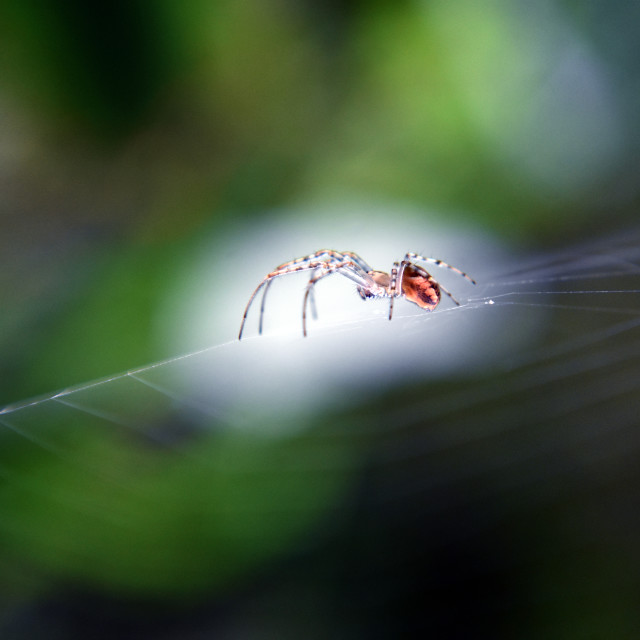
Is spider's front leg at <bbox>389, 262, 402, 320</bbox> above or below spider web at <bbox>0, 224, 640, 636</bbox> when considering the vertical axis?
above

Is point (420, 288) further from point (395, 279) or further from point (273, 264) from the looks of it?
point (273, 264)

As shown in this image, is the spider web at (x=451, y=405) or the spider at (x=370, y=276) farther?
the spider at (x=370, y=276)

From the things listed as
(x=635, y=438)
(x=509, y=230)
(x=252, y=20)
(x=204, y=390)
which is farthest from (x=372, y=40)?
(x=635, y=438)

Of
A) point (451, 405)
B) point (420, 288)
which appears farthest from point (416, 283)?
point (451, 405)

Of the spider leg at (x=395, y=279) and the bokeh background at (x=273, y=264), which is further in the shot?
the spider leg at (x=395, y=279)

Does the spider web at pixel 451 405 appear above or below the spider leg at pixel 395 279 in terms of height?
below

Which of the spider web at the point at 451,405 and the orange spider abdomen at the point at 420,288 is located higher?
the orange spider abdomen at the point at 420,288

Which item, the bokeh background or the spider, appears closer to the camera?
the bokeh background
